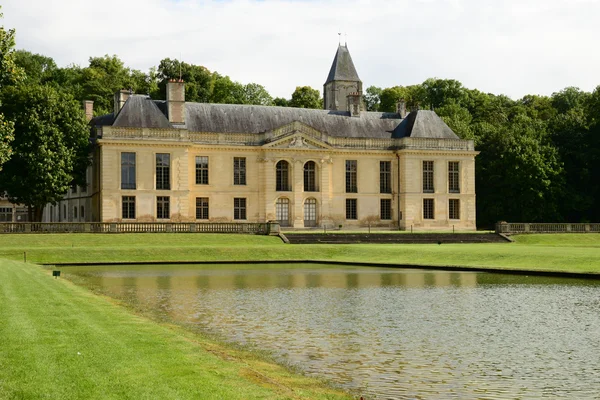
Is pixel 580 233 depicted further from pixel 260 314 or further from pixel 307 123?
pixel 260 314

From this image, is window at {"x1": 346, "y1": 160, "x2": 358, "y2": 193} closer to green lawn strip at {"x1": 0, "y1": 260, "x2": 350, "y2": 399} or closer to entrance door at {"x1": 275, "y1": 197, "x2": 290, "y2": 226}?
entrance door at {"x1": 275, "y1": 197, "x2": 290, "y2": 226}

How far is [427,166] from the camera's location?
63.0 m

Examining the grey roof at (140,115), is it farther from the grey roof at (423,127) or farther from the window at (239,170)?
the grey roof at (423,127)

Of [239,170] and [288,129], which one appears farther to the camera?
[288,129]

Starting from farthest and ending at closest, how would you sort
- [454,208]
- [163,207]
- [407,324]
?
1. [454,208]
2. [163,207]
3. [407,324]

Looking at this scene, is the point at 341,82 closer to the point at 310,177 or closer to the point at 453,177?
the point at 310,177

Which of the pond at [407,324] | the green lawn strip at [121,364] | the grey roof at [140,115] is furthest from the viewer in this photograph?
the grey roof at [140,115]

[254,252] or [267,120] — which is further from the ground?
[267,120]

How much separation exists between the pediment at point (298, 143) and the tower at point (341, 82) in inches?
474

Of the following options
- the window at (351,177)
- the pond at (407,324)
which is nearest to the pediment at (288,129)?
the window at (351,177)

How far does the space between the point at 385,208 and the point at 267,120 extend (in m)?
11.8

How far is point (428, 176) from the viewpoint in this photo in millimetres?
62969

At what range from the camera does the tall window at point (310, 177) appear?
6116 centimetres

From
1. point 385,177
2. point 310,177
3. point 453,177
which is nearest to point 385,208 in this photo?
point 385,177
